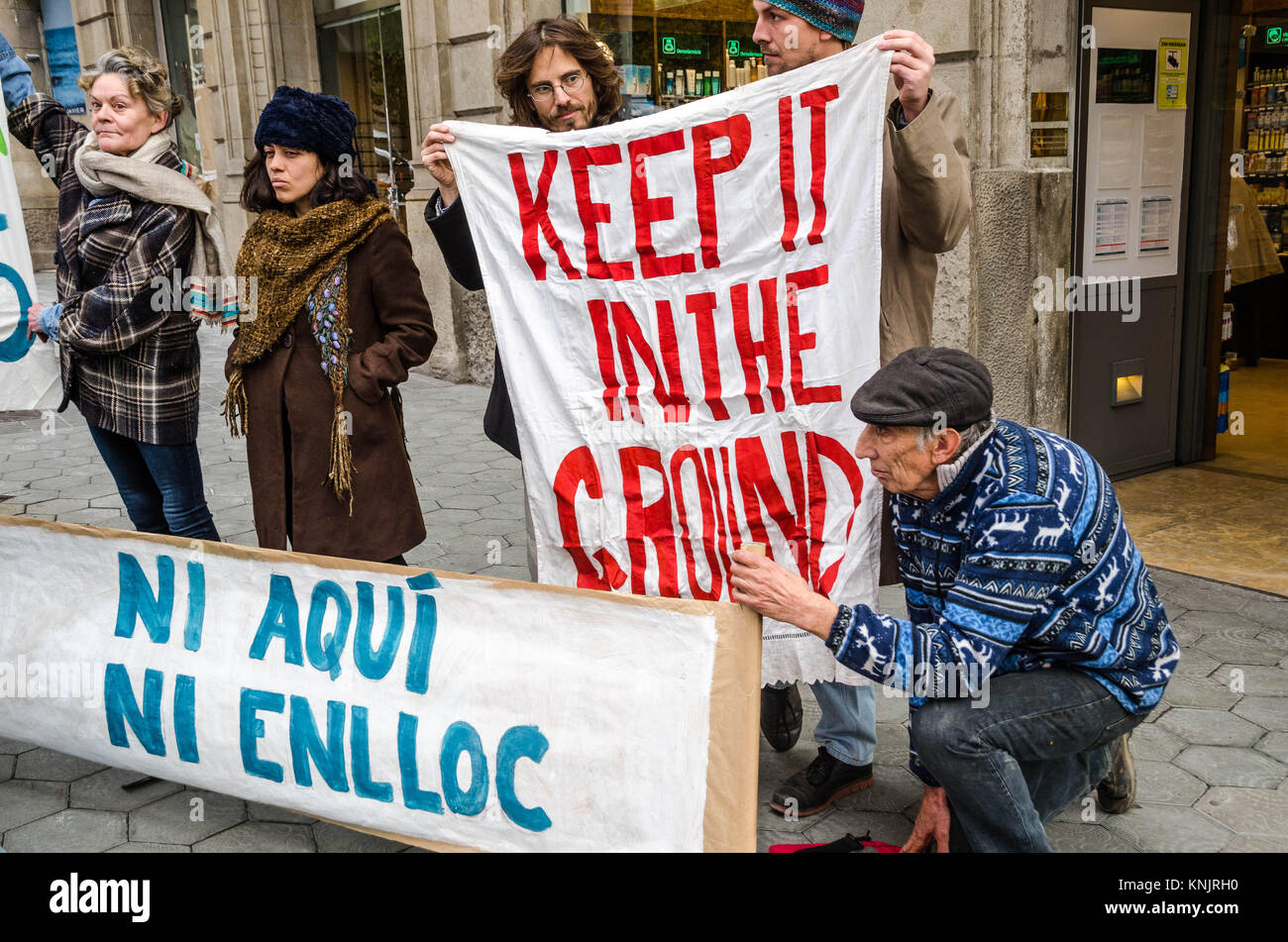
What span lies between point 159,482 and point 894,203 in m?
2.46

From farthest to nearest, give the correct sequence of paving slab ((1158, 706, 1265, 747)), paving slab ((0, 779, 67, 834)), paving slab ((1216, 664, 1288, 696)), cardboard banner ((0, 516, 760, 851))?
paving slab ((1216, 664, 1288, 696))
paving slab ((1158, 706, 1265, 747))
paving slab ((0, 779, 67, 834))
cardboard banner ((0, 516, 760, 851))

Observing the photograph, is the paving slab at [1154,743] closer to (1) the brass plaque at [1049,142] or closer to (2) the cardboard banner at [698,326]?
(2) the cardboard banner at [698,326]

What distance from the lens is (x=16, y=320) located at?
146 inches

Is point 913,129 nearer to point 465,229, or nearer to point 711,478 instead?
point 711,478

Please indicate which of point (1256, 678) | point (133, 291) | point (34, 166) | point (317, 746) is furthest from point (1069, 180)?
point (34, 166)

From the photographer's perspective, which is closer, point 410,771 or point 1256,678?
point 410,771

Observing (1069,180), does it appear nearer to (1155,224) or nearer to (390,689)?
(1155,224)

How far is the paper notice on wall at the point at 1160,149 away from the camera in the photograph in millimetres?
5660

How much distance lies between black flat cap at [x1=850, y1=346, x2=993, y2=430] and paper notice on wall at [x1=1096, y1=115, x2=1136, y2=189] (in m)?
3.80

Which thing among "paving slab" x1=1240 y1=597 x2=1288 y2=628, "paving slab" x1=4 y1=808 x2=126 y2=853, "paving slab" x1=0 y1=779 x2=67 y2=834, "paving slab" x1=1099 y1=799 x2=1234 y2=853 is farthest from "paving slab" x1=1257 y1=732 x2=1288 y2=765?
"paving slab" x1=0 y1=779 x2=67 y2=834

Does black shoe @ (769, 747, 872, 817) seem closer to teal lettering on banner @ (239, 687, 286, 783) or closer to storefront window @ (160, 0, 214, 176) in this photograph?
teal lettering on banner @ (239, 687, 286, 783)

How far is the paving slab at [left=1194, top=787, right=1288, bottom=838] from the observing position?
9.34ft
